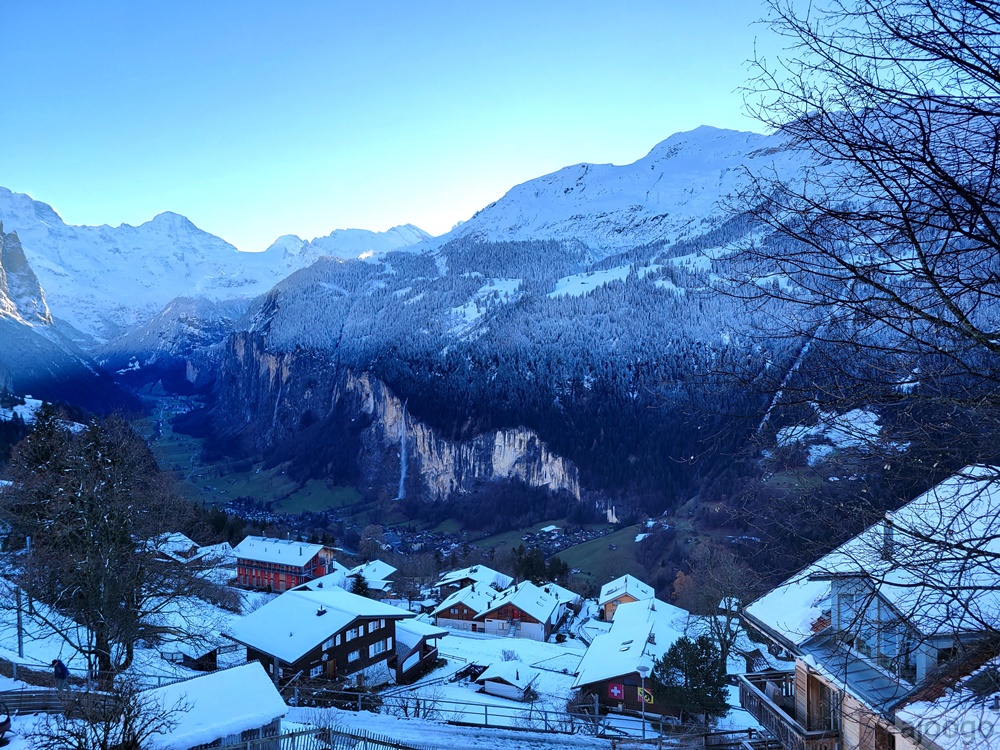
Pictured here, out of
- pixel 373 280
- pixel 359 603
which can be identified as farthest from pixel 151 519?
pixel 373 280

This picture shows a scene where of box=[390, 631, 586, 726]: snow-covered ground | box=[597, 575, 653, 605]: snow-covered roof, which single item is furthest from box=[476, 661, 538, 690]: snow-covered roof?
box=[597, 575, 653, 605]: snow-covered roof

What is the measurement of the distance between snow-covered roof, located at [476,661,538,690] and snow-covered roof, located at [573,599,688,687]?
1.89m

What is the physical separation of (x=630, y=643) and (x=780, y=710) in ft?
56.5

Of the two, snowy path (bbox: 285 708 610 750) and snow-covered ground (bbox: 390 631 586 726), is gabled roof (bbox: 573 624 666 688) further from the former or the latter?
snowy path (bbox: 285 708 610 750)

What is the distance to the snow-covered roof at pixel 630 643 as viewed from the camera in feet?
74.1

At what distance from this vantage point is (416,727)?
1421 centimetres

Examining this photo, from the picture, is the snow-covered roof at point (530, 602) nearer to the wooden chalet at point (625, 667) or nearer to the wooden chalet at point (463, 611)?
the wooden chalet at point (463, 611)

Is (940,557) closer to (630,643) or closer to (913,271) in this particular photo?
(913,271)

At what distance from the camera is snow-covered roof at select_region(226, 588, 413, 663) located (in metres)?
22.0

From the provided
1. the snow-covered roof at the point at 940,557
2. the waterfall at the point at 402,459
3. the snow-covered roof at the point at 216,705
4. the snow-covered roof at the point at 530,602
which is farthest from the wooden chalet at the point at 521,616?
the waterfall at the point at 402,459

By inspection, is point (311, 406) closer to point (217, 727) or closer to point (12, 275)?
point (12, 275)

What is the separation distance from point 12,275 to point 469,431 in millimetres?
147990

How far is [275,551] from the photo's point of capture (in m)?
48.3

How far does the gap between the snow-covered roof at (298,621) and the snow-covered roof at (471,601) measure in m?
16.4
